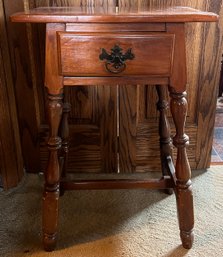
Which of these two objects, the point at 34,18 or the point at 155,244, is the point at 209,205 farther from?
the point at 34,18

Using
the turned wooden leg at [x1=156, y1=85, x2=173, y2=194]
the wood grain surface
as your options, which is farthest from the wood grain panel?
the turned wooden leg at [x1=156, y1=85, x2=173, y2=194]

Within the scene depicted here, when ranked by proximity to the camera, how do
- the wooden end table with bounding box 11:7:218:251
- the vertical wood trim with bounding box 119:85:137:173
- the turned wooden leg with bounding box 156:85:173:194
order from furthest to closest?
the vertical wood trim with bounding box 119:85:137:173 → the turned wooden leg with bounding box 156:85:173:194 → the wooden end table with bounding box 11:7:218:251

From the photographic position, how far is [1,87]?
1.10m

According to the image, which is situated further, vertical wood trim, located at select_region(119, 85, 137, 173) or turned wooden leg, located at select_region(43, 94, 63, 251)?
vertical wood trim, located at select_region(119, 85, 137, 173)

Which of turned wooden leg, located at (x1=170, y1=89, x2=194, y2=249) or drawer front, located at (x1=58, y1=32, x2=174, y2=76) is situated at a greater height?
drawer front, located at (x1=58, y1=32, x2=174, y2=76)

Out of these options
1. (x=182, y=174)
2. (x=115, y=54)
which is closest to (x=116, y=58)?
(x=115, y=54)

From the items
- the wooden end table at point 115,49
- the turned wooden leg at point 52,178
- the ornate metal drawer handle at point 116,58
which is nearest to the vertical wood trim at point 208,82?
the wooden end table at point 115,49

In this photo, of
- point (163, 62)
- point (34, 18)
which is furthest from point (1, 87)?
point (163, 62)

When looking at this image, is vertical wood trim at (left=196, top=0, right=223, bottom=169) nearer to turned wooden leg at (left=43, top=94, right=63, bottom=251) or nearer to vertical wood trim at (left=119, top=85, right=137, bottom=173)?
vertical wood trim at (left=119, top=85, right=137, bottom=173)

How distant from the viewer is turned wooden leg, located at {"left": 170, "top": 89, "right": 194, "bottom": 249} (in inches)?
31.6

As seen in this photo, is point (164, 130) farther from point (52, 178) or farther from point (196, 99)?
point (52, 178)

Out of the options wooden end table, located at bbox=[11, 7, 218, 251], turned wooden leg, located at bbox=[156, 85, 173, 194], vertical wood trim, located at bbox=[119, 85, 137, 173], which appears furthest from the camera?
vertical wood trim, located at bbox=[119, 85, 137, 173]

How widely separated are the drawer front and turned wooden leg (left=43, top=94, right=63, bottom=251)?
0.09m

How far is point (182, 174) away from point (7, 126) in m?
0.65
